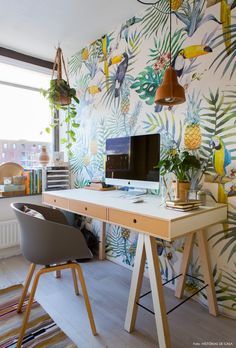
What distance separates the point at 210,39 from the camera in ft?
5.49

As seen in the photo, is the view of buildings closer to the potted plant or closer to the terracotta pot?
the terracotta pot

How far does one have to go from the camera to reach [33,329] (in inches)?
59.3

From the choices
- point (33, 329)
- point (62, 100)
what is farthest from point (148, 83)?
point (33, 329)

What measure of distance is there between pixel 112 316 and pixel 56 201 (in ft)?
3.40

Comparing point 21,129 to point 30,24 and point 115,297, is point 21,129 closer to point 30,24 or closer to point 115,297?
point 30,24

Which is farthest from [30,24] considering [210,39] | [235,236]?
[235,236]

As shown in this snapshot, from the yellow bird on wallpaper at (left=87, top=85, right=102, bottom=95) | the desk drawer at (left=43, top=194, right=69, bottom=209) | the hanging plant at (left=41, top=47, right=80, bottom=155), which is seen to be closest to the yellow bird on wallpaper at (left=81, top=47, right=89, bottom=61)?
the hanging plant at (left=41, top=47, right=80, bottom=155)

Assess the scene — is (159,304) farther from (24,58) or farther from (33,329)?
(24,58)

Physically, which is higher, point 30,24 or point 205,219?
point 30,24

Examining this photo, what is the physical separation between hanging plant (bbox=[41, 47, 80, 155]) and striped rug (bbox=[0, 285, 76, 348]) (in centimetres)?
186

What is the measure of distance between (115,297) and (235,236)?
3.39 ft

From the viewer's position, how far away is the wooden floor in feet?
4.65

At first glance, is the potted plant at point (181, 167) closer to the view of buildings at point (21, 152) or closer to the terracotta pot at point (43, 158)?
the terracotta pot at point (43, 158)

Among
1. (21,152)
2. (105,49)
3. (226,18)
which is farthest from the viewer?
(21,152)
